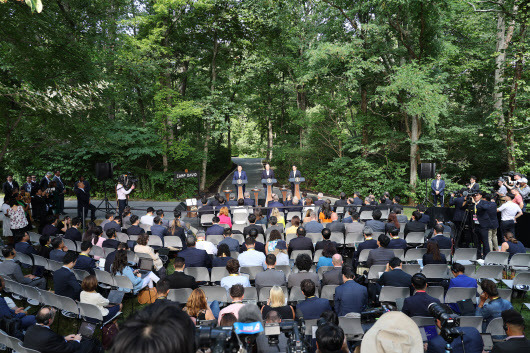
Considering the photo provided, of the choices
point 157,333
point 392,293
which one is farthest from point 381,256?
point 157,333

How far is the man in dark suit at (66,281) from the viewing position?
512cm

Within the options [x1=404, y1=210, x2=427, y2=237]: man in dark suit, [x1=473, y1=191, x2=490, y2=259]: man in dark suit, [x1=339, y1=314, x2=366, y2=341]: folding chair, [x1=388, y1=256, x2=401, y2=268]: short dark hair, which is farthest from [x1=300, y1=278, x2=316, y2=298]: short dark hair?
[x1=473, y1=191, x2=490, y2=259]: man in dark suit

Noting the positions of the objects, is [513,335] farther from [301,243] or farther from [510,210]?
[510,210]

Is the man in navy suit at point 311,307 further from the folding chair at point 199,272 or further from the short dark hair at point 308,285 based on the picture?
the folding chair at point 199,272

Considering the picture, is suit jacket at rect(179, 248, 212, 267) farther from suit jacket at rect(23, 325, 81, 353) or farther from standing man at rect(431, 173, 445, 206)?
standing man at rect(431, 173, 445, 206)

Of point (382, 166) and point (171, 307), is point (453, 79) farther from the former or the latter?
point (171, 307)

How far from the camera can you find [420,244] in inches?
323

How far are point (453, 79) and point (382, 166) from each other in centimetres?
520

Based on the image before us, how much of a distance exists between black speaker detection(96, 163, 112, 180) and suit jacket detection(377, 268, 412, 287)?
10458mm

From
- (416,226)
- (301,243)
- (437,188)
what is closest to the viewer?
(301,243)

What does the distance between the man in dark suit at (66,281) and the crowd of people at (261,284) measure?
0.05ft

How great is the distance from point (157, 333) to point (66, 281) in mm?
4845

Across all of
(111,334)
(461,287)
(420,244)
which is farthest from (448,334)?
(420,244)

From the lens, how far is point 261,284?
210 inches
